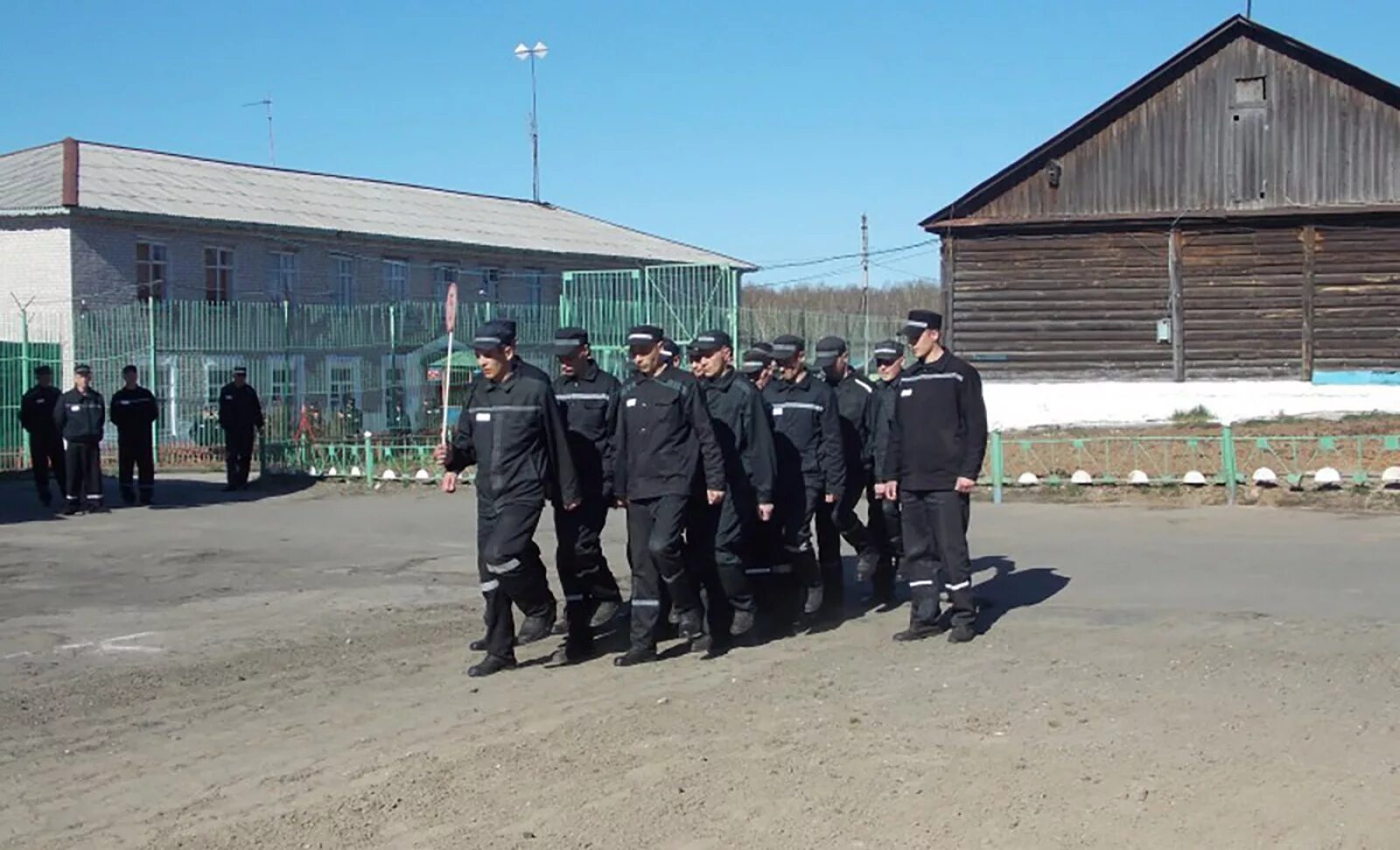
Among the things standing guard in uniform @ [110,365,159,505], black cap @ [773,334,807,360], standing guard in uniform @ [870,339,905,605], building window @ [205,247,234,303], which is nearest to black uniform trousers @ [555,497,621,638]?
black cap @ [773,334,807,360]

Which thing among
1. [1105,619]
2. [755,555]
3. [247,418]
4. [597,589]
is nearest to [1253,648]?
[1105,619]

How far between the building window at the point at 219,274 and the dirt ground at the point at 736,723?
23682mm

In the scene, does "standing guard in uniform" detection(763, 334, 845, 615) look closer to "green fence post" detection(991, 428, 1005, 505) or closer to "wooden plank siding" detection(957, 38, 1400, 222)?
"green fence post" detection(991, 428, 1005, 505)

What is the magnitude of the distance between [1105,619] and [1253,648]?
1.29 m

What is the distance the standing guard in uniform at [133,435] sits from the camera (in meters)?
20.4

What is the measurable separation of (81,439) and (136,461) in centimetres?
175

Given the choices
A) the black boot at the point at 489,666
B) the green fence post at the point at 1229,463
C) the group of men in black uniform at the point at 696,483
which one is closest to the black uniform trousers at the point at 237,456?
the group of men in black uniform at the point at 696,483

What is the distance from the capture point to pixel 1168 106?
90.7 feet

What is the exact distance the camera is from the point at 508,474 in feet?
29.0

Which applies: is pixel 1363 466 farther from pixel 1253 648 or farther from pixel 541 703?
pixel 541 703

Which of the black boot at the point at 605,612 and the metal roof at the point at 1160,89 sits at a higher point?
the metal roof at the point at 1160,89

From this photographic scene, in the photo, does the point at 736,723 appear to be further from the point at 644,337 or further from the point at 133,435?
the point at 133,435

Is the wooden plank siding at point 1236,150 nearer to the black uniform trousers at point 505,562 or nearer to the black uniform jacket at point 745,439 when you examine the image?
the black uniform jacket at point 745,439

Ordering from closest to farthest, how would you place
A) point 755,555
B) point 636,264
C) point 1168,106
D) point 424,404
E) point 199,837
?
1. point 199,837
2. point 755,555
3. point 1168,106
4. point 424,404
5. point 636,264
